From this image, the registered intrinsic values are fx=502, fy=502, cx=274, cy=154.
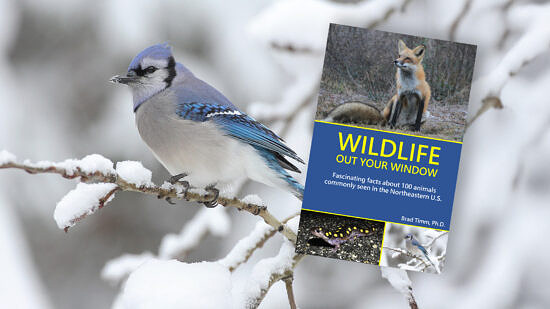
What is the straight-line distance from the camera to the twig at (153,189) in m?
0.55

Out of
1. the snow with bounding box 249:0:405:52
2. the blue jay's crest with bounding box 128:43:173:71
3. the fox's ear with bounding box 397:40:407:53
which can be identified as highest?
the snow with bounding box 249:0:405:52

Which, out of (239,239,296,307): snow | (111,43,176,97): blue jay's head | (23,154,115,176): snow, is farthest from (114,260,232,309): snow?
(111,43,176,97): blue jay's head

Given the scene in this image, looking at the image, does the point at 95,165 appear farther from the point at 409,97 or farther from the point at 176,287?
the point at 409,97

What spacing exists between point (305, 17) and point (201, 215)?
0.46m

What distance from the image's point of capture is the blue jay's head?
86cm

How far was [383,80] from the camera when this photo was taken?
3.03 ft

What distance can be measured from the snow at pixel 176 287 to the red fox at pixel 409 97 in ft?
1.37

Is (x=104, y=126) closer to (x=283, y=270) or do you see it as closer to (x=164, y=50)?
(x=164, y=50)

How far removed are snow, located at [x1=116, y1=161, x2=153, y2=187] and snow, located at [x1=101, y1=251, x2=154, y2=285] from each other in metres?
0.46

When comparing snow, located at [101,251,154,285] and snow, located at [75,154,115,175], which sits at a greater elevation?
snow, located at [75,154,115,175]

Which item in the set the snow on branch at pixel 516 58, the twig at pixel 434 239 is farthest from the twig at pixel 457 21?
the twig at pixel 434 239

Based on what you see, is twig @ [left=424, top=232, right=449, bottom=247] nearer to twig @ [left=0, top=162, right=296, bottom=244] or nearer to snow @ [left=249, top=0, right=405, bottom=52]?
twig @ [left=0, top=162, right=296, bottom=244]

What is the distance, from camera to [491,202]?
1.06m

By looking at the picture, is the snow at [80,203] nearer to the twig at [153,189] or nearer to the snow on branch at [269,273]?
the twig at [153,189]
